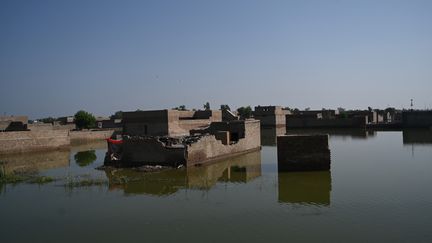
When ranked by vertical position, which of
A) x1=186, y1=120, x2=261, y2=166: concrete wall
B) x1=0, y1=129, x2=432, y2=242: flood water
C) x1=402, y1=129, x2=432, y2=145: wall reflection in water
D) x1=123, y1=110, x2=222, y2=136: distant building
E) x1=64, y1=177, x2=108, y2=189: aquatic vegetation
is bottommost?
x1=0, y1=129, x2=432, y2=242: flood water

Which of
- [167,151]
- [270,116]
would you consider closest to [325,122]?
[270,116]

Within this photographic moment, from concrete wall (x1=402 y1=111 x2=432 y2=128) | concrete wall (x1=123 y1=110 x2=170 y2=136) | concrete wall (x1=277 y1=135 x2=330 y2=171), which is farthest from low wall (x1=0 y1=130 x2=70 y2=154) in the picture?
concrete wall (x1=402 y1=111 x2=432 y2=128)

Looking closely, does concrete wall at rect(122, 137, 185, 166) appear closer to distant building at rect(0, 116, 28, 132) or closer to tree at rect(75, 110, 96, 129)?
distant building at rect(0, 116, 28, 132)

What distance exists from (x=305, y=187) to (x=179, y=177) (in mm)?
4574

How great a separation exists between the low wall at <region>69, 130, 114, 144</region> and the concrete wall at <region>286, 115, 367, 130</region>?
82.3 feet

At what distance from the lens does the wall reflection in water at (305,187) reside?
11688 millimetres

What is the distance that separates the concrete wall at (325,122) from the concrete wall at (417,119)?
4.49m

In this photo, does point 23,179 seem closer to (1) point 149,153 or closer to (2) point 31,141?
(1) point 149,153

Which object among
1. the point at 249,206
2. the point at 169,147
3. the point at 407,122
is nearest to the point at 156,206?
the point at 249,206

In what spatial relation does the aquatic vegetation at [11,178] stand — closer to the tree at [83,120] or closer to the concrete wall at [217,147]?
the concrete wall at [217,147]

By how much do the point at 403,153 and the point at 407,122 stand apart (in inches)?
1044

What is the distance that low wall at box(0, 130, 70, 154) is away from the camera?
84.7 ft

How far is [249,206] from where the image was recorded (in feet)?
35.9

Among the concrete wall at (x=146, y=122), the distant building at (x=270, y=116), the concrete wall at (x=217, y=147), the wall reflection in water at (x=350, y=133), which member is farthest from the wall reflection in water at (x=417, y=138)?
the distant building at (x=270, y=116)
